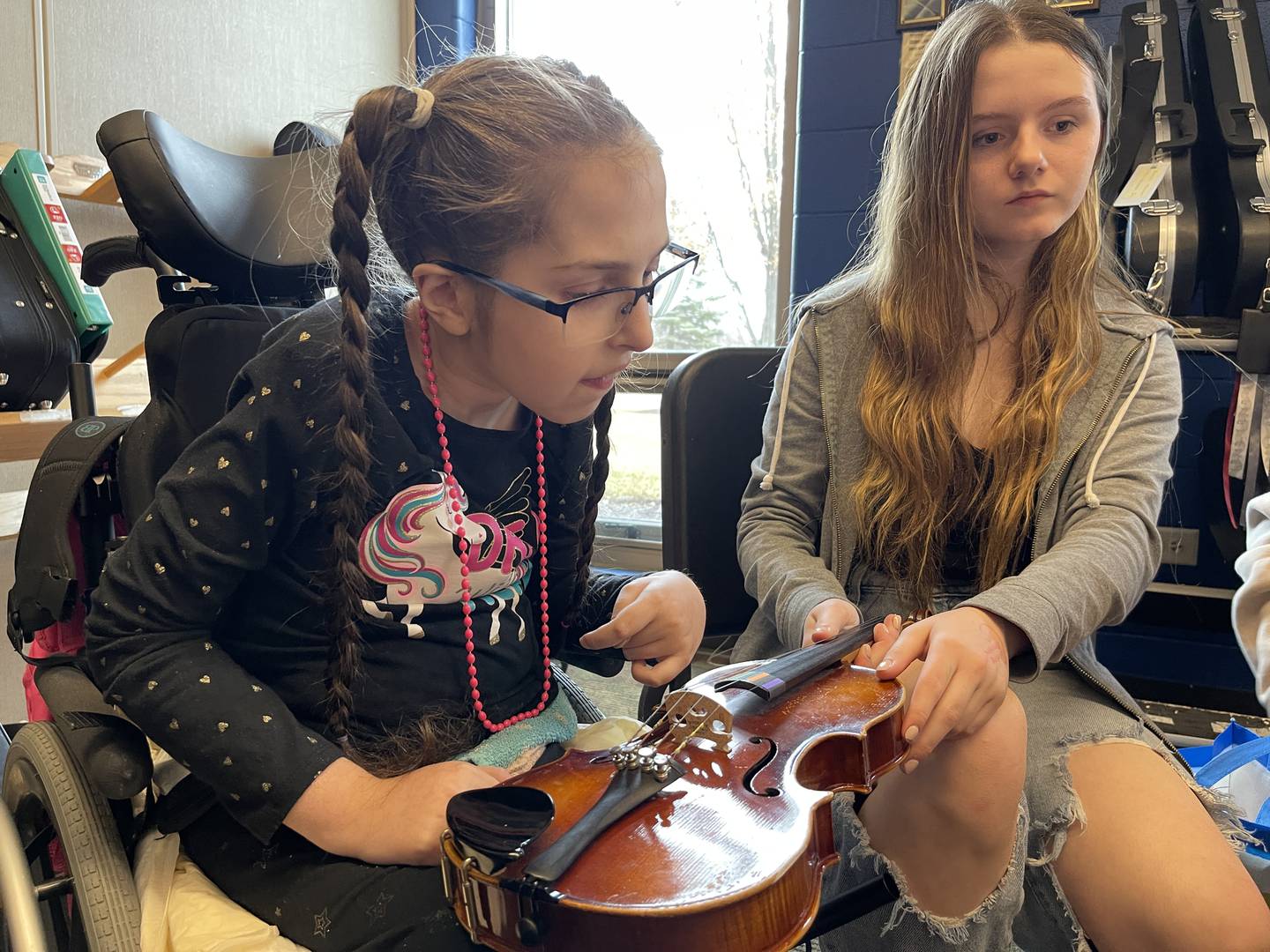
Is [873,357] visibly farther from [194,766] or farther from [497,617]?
[194,766]

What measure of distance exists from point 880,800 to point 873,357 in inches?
22.0

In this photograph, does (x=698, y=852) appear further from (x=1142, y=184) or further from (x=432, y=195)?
(x=1142, y=184)

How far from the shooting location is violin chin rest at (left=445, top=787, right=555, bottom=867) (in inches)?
19.9

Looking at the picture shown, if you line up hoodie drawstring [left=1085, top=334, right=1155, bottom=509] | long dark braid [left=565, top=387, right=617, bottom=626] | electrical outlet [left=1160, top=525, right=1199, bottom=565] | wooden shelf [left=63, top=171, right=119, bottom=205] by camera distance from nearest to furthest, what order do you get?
long dark braid [left=565, top=387, right=617, bottom=626] < hoodie drawstring [left=1085, top=334, right=1155, bottom=509] < wooden shelf [left=63, top=171, right=119, bottom=205] < electrical outlet [left=1160, top=525, right=1199, bottom=565]

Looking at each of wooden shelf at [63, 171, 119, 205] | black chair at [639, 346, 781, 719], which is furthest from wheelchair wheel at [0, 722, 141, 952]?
wooden shelf at [63, 171, 119, 205]

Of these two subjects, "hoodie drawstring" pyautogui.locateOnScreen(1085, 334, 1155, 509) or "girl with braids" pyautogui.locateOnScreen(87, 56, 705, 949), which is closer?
"girl with braids" pyautogui.locateOnScreen(87, 56, 705, 949)

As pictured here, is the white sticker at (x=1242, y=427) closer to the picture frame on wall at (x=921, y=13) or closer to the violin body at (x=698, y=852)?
the picture frame on wall at (x=921, y=13)

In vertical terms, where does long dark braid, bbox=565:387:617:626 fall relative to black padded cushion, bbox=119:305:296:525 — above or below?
below

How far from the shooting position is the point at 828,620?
0.94 metres

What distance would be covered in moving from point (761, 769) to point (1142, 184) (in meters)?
1.47

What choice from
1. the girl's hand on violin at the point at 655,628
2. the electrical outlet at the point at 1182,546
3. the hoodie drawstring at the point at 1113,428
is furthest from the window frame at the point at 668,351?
the girl's hand on violin at the point at 655,628

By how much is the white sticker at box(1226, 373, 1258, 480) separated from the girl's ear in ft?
4.69

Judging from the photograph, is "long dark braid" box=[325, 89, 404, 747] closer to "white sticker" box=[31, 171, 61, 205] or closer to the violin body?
the violin body

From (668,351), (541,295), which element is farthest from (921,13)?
(541,295)
